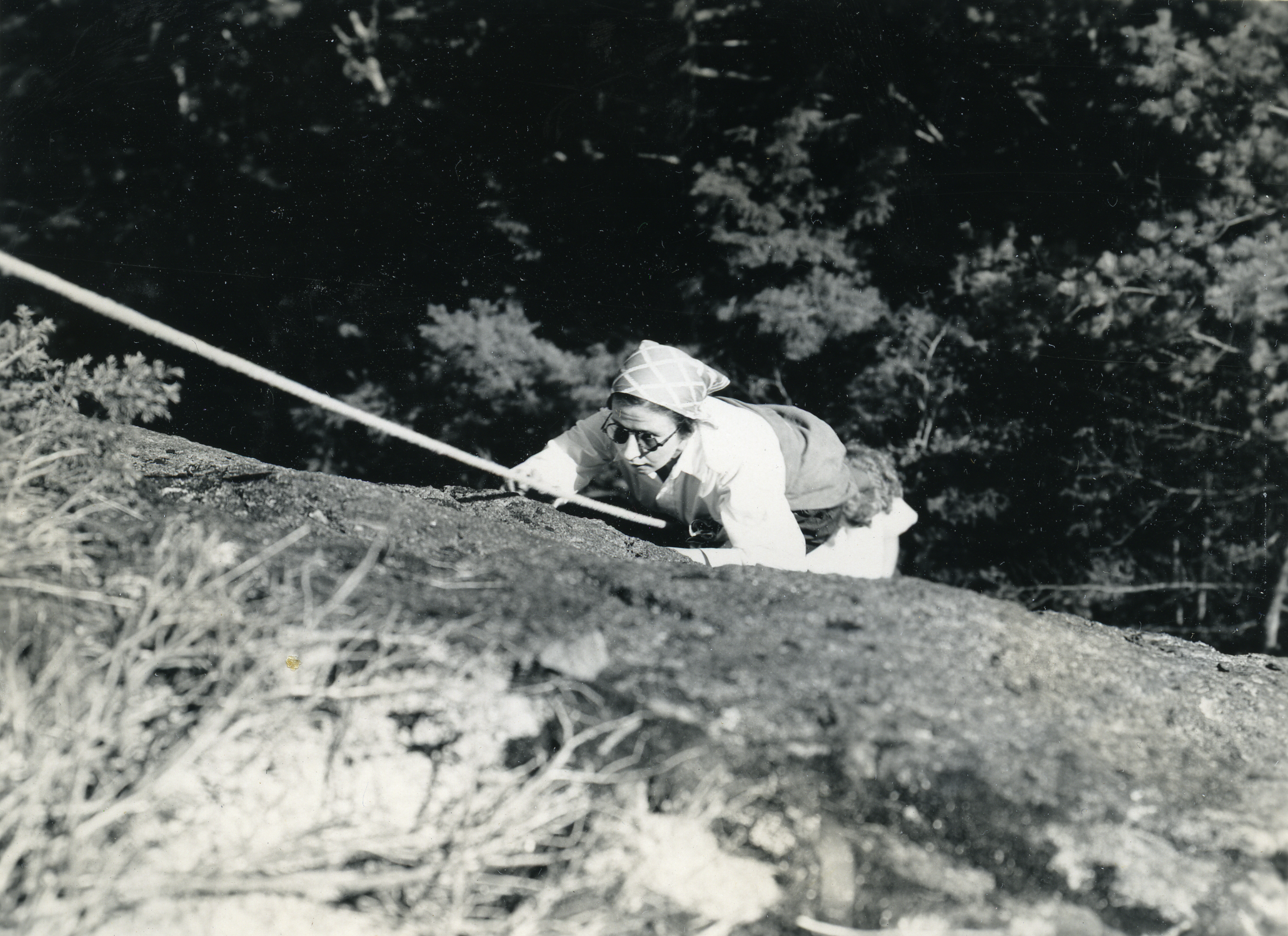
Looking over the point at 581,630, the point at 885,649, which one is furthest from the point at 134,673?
the point at 885,649

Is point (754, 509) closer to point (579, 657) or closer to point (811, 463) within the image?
point (811, 463)

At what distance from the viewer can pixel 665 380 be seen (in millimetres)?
2979

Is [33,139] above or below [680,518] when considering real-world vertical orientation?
above

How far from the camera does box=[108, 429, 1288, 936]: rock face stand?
1677 millimetres

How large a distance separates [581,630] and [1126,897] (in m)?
1.17

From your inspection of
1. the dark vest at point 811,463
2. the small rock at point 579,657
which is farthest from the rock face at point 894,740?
the dark vest at point 811,463

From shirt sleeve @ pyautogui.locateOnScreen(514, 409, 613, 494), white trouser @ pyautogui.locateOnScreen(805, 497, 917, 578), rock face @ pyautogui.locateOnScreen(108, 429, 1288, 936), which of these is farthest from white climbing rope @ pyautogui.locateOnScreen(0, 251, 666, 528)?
white trouser @ pyautogui.locateOnScreen(805, 497, 917, 578)

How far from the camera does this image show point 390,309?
537 centimetres

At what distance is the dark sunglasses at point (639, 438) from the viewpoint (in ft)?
10.1

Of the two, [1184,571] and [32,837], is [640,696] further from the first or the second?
[1184,571]

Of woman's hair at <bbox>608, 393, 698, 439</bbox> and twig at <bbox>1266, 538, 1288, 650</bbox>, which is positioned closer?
A: woman's hair at <bbox>608, 393, 698, 439</bbox>

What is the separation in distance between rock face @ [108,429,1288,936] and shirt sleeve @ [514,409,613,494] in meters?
0.97

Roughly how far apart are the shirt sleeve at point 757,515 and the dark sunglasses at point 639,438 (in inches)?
9.0

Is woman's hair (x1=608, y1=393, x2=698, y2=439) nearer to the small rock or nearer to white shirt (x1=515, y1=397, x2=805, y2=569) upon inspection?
white shirt (x1=515, y1=397, x2=805, y2=569)
